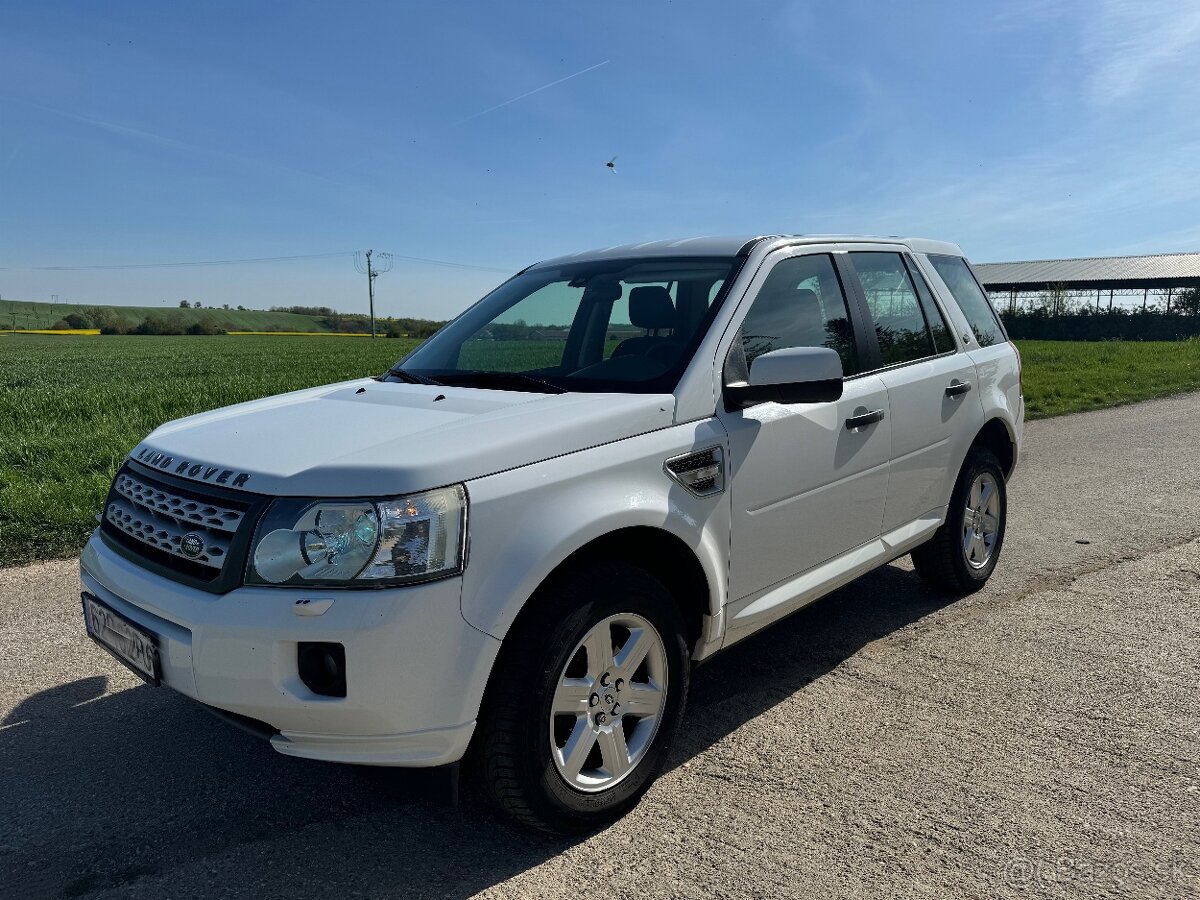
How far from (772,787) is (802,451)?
1165 millimetres

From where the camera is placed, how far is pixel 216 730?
3.22 m

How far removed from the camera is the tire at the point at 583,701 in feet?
7.55

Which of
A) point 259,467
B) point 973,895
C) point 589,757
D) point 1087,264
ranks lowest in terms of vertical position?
point 973,895

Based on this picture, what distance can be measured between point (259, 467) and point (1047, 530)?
5.35 m

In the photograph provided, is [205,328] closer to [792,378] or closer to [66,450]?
[66,450]

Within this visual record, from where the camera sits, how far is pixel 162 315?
9638cm

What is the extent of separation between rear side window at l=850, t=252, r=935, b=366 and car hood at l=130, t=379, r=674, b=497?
155 centimetres

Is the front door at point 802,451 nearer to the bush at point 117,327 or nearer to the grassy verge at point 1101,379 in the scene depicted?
the grassy verge at point 1101,379

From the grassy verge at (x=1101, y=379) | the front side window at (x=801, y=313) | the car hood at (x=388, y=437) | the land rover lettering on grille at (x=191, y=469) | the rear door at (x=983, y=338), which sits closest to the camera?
the car hood at (x=388, y=437)

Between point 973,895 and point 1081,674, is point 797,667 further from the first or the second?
point 973,895

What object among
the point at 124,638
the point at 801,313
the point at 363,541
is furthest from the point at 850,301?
the point at 124,638

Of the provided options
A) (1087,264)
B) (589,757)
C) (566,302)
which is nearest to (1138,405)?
(566,302)

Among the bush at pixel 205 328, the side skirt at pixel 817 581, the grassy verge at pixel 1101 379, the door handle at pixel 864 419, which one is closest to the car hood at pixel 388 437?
the side skirt at pixel 817 581

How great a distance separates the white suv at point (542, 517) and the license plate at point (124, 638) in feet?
0.04
